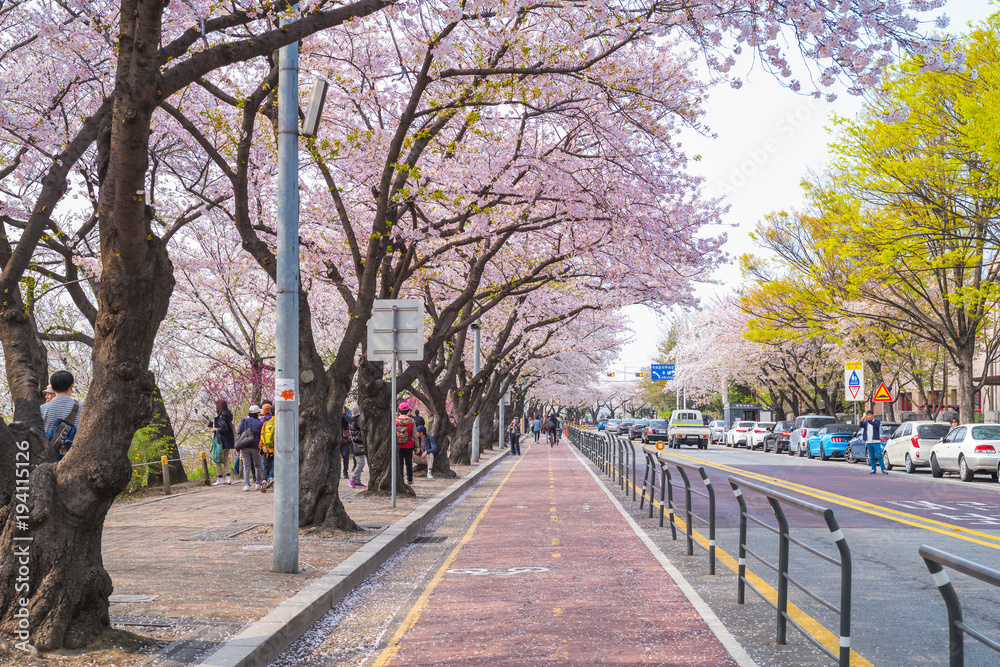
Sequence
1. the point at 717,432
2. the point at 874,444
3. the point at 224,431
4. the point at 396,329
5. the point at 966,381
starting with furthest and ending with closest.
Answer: the point at 717,432 < the point at 966,381 < the point at 874,444 < the point at 224,431 < the point at 396,329

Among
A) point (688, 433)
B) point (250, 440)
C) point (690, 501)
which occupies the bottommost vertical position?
point (688, 433)

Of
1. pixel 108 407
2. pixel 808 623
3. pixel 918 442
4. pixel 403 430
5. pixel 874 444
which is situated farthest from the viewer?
pixel 874 444

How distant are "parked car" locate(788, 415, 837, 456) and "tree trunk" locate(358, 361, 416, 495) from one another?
27.6 meters

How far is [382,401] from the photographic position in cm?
1836

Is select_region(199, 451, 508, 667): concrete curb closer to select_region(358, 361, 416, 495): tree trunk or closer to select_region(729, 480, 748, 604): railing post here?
select_region(729, 480, 748, 604): railing post

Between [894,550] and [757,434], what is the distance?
43.9m

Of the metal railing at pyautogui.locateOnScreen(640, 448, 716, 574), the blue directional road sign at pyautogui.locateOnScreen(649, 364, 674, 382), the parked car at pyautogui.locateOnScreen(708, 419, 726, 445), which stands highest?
the blue directional road sign at pyautogui.locateOnScreen(649, 364, 674, 382)

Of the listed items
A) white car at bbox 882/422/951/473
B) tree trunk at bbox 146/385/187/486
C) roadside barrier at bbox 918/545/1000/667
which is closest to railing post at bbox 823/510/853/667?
roadside barrier at bbox 918/545/1000/667

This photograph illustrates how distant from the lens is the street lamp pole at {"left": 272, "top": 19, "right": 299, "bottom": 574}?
9.48 metres

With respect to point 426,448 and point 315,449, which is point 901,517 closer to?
point 315,449

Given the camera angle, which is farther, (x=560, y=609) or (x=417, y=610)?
(x=417, y=610)

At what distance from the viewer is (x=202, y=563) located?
9773mm

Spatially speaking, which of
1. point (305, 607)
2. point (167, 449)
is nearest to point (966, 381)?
point (167, 449)

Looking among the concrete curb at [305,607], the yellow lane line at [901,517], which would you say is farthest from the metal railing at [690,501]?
the concrete curb at [305,607]
